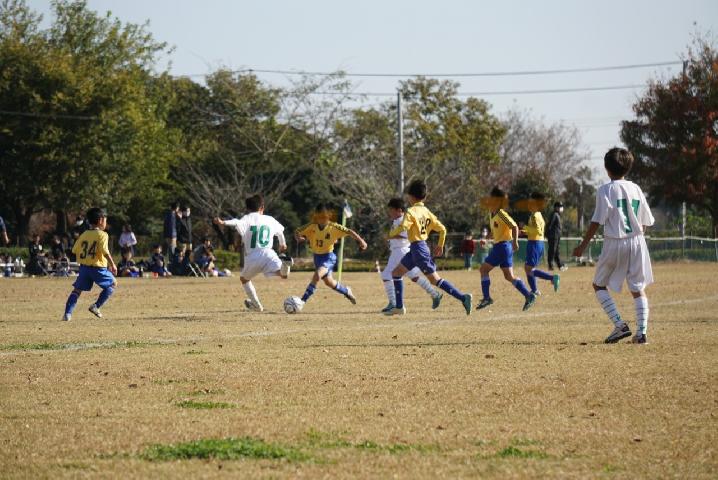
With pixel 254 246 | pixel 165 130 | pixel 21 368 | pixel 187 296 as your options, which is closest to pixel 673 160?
pixel 165 130

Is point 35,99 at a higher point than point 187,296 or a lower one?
higher

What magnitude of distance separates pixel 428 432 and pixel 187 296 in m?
17.5

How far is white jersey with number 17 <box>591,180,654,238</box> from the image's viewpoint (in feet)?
38.2

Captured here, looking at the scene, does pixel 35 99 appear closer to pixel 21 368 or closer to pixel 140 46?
pixel 140 46

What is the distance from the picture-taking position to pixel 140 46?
59500 mm

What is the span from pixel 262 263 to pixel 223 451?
12.4m

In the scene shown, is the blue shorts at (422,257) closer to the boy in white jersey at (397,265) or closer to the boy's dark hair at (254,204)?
the boy in white jersey at (397,265)

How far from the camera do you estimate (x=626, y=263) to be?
38.4 ft

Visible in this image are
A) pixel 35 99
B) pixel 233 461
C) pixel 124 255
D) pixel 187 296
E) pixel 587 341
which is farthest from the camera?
pixel 35 99

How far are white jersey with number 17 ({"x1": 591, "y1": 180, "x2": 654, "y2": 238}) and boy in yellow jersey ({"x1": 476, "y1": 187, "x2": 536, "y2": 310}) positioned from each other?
21.4 ft

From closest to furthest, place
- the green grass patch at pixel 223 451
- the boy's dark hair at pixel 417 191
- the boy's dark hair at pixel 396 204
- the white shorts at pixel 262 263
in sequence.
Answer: the green grass patch at pixel 223 451 < the boy's dark hair at pixel 417 191 < the boy's dark hair at pixel 396 204 < the white shorts at pixel 262 263

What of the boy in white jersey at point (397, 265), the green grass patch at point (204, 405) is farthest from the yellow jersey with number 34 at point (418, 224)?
the green grass patch at point (204, 405)

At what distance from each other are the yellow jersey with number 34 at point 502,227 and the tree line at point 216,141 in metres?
32.2

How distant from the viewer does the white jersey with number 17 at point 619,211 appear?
11.6 metres
